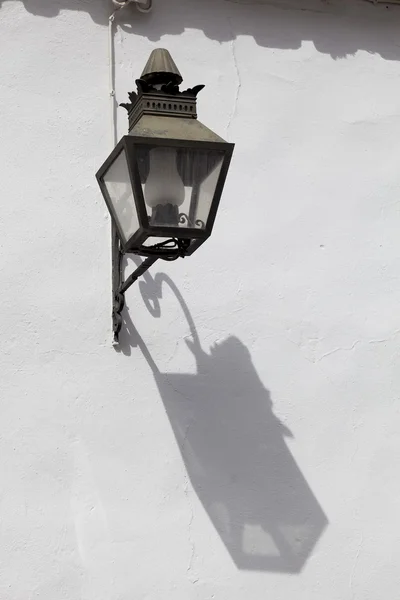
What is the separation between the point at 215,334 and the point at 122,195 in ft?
2.06

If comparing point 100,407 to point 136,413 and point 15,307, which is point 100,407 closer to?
point 136,413

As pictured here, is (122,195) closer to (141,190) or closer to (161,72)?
(141,190)

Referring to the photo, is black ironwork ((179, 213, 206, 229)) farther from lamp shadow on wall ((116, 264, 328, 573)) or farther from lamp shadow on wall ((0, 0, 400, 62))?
lamp shadow on wall ((0, 0, 400, 62))

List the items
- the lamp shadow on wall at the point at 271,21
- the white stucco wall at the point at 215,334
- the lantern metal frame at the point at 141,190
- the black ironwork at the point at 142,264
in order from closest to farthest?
the lantern metal frame at the point at 141,190 < the black ironwork at the point at 142,264 < the white stucco wall at the point at 215,334 < the lamp shadow on wall at the point at 271,21

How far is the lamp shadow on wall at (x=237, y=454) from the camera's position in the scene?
2951mm

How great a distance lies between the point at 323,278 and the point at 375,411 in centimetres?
43

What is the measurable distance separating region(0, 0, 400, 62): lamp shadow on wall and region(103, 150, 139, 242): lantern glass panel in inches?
30.3

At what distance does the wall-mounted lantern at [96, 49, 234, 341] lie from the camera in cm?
250

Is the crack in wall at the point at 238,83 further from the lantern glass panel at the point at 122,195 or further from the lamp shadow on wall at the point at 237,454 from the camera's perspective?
the lantern glass panel at the point at 122,195

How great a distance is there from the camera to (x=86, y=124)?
314 centimetres

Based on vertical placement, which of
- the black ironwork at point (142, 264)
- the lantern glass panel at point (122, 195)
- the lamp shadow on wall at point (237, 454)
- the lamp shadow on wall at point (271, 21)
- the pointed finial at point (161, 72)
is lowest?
the lamp shadow on wall at point (237, 454)

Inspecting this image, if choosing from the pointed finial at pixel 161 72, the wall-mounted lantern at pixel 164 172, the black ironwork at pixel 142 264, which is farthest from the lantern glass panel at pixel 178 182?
the pointed finial at pixel 161 72

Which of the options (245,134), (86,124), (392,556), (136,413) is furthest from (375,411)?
(86,124)

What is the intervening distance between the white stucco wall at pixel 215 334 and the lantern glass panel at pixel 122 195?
1.31 ft
